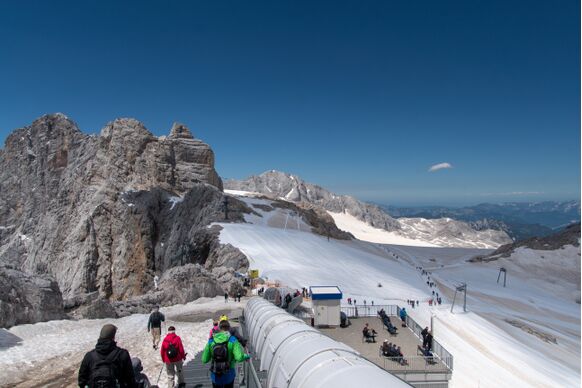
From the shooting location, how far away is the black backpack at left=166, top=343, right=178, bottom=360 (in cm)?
861

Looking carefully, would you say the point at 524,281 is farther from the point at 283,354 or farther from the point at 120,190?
the point at 120,190

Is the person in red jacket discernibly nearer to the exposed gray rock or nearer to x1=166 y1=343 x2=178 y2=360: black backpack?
x1=166 y1=343 x2=178 y2=360: black backpack

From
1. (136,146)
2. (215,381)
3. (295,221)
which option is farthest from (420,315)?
(136,146)

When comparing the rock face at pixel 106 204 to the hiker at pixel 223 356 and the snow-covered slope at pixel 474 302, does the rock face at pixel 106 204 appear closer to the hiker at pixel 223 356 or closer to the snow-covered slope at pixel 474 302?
the snow-covered slope at pixel 474 302

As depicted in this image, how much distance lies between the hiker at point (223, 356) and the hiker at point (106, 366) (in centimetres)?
142

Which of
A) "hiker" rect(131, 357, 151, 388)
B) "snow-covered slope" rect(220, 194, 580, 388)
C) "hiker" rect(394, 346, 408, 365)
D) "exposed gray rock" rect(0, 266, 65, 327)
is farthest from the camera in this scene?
"snow-covered slope" rect(220, 194, 580, 388)

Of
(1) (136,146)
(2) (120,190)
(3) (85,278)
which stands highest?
(1) (136,146)

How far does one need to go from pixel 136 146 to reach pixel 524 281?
2746 inches

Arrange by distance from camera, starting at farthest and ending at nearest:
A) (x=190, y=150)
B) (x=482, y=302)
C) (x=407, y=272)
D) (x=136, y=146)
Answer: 1. (x=190, y=150)
2. (x=136, y=146)
3. (x=407, y=272)
4. (x=482, y=302)

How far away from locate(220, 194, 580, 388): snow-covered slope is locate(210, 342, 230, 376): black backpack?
46.4 feet

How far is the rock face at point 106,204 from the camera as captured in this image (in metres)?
53.9

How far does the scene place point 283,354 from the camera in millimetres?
6629

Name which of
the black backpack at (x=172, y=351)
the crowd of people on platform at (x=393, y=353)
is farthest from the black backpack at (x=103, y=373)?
the crowd of people on platform at (x=393, y=353)

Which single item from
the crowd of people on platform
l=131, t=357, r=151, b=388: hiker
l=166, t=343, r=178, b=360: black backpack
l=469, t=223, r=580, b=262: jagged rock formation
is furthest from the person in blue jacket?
l=469, t=223, r=580, b=262: jagged rock formation
